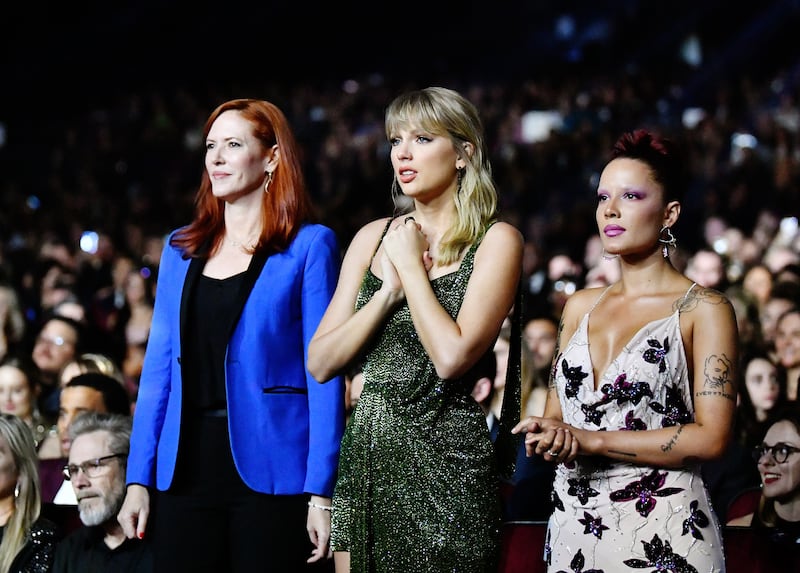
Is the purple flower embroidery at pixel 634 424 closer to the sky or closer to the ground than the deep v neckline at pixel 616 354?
closer to the ground

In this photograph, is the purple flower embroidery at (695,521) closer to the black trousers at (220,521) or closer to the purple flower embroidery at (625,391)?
the purple flower embroidery at (625,391)

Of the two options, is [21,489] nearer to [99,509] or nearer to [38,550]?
[38,550]

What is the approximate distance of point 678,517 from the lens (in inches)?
104

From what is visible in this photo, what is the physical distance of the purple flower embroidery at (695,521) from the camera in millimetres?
2643

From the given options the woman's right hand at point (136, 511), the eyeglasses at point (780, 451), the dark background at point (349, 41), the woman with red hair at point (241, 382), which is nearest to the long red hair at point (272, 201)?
the woman with red hair at point (241, 382)

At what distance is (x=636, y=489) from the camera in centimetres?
270

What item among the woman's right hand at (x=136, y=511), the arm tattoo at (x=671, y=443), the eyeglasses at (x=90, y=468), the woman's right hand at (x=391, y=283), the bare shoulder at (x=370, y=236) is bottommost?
the woman's right hand at (x=136, y=511)

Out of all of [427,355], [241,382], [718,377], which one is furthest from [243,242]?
[718,377]

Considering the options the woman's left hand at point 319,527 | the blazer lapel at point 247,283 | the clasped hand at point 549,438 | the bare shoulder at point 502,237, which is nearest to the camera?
the clasped hand at point 549,438

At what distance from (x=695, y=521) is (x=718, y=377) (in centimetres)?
31

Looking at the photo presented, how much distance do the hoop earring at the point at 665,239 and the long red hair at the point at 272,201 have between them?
0.91 m

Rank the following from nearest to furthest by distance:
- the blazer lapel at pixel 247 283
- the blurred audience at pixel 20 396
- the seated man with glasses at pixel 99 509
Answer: the blazer lapel at pixel 247 283 < the seated man with glasses at pixel 99 509 < the blurred audience at pixel 20 396

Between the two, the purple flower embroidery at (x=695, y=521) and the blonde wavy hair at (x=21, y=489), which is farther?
the blonde wavy hair at (x=21, y=489)

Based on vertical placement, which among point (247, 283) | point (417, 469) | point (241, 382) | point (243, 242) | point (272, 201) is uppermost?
point (272, 201)
